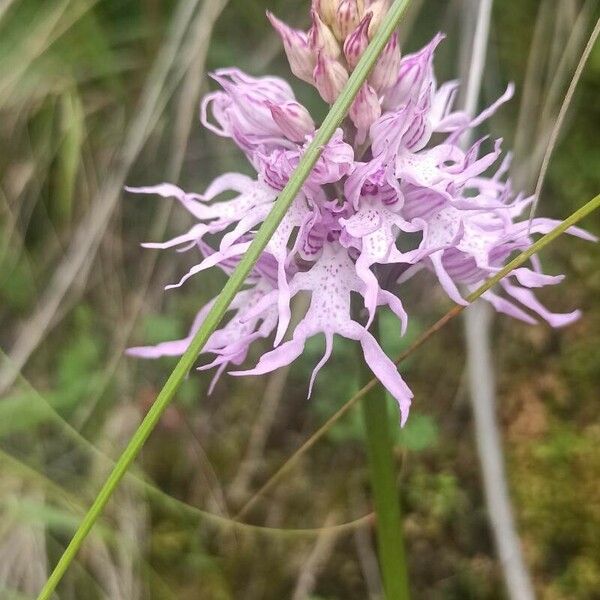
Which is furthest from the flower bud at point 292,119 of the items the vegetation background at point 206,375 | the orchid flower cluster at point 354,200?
the vegetation background at point 206,375

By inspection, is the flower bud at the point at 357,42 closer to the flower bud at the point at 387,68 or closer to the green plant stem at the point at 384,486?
the flower bud at the point at 387,68

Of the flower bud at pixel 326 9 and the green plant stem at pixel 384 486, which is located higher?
the flower bud at pixel 326 9

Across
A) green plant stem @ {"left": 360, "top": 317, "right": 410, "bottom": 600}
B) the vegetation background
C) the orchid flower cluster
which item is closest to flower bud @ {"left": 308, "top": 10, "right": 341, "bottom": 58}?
the orchid flower cluster

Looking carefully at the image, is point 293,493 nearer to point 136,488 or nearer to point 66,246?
point 136,488

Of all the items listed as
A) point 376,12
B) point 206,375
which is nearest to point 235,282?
point 376,12

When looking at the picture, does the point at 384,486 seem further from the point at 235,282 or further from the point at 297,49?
the point at 297,49

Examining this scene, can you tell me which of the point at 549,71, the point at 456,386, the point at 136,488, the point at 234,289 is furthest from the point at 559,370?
the point at 234,289
